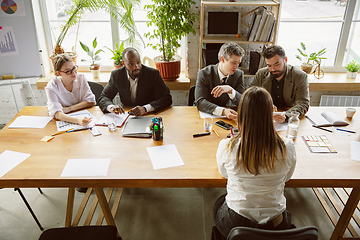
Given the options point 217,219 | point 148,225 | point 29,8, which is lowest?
point 148,225

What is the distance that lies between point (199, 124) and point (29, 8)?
2487 mm

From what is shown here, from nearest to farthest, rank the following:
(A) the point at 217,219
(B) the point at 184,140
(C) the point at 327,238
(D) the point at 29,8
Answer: (A) the point at 217,219
(B) the point at 184,140
(C) the point at 327,238
(D) the point at 29,8

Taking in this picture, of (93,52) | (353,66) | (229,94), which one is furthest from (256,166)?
(353,66)

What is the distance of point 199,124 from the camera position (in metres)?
2.15

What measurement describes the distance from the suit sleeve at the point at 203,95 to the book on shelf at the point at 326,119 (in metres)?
0.81

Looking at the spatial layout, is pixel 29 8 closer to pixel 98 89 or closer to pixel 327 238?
pixel 98 89

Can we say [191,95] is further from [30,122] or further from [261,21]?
[30,122]

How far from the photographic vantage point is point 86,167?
1.62 m

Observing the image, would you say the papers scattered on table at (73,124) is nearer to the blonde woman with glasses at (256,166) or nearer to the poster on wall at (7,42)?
the blonde woman with glasses at (256,166)

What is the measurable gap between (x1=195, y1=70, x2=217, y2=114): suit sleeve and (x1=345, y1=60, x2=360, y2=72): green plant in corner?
214 cm

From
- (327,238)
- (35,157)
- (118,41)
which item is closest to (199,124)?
(35,157)

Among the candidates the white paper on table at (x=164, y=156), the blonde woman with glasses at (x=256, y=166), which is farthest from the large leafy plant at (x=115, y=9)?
the blonde woman with glasses at (x=256, y=166)

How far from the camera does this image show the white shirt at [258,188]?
1311 millimetres

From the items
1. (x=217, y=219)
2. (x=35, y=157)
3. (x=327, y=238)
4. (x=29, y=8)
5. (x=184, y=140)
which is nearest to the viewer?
(x=217, y=219)
